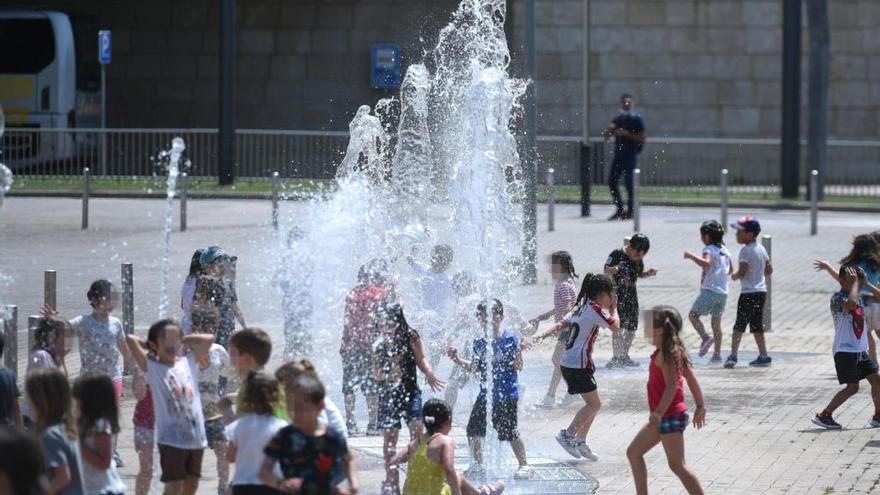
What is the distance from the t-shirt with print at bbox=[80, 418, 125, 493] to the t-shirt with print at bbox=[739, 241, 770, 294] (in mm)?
8445

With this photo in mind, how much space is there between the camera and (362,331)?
10.3 metres

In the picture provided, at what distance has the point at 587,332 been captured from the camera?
10.7 metres

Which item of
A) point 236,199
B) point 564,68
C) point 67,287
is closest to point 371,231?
point 67,287

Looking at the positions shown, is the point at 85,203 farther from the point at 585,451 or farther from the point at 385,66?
the point at 585,451

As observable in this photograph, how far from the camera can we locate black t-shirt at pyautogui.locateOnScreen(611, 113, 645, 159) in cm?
2638

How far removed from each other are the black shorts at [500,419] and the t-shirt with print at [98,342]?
2.06 metres

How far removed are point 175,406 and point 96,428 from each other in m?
1.11

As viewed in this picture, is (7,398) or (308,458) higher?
(7,398)

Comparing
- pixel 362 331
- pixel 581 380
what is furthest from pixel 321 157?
pixel 362 331

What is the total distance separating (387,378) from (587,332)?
1.65 meters

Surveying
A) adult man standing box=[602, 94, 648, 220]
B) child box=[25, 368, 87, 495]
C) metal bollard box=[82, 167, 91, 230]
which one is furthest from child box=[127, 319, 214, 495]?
adult man standing box=[602, 94, 648, 220]

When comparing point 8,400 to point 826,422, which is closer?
point 8,400

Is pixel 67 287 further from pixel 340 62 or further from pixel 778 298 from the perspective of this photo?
pixel 340 62

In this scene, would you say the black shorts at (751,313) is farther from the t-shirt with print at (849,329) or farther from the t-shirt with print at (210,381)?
the t-shirt with print at (210,381)
